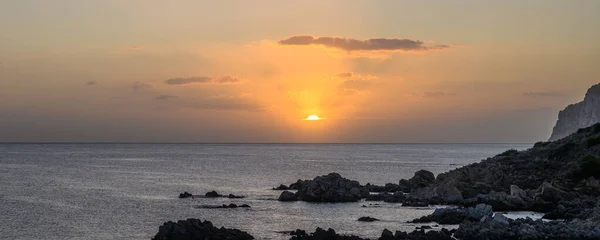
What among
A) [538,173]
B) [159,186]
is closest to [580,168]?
[538,173]

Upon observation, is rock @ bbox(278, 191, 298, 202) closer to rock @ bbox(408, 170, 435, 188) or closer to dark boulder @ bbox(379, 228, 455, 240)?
rock @ bbox(408, 170, 435, 188)

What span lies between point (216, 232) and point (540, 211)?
120 feet

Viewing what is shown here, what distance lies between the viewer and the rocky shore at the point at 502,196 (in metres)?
49.9

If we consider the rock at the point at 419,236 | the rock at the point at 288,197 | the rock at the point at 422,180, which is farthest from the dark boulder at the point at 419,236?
the rock at the point at 422,180

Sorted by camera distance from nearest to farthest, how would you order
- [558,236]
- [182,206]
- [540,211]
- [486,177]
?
[558,236] → [540,211] → [182,206] → [486,177]

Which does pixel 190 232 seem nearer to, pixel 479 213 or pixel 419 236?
pixel 419 236

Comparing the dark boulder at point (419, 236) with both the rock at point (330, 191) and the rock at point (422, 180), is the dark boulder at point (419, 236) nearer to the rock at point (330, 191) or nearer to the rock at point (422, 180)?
the rock at point (330, 191)

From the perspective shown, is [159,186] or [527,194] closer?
[527,194]

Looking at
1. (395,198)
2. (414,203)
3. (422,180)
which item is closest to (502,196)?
(414,203)

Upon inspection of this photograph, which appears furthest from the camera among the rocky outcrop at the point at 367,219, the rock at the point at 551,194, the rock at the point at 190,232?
the rock at the point at 551,194

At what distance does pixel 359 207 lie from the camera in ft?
263

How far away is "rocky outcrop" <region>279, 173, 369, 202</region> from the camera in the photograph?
87.2m

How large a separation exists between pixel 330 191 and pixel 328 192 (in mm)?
424

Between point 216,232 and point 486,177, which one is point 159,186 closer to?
point 486,177
